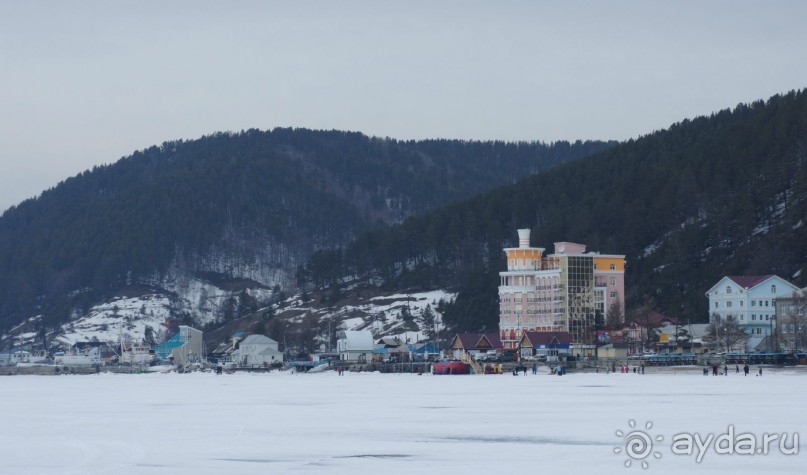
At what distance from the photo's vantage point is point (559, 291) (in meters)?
159

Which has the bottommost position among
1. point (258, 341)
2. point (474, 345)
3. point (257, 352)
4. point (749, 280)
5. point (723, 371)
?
point (723, 371)

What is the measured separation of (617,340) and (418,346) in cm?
3676

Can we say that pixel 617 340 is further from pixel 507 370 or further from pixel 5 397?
pixel 5 397

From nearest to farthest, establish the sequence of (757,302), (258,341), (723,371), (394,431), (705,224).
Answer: (394,431)
(723,371)
(757,302)
(705,224)
(258,341)

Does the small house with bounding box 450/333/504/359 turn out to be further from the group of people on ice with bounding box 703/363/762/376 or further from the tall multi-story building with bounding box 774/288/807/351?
the group of people on ice with bounding box 703/363/762/376

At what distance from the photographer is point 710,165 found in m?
189

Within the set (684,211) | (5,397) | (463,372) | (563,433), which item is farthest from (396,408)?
(684,211)

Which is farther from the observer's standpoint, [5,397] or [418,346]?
[418,346]

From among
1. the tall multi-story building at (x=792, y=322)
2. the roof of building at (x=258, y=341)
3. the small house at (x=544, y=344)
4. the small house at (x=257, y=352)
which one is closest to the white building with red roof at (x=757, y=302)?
the tall multi-story building at (x=792, y=322)

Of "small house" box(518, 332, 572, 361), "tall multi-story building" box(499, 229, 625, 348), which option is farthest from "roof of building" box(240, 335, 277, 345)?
"small house" box(518, 332, 572, 361)

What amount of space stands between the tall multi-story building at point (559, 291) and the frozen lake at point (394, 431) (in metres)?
84.0

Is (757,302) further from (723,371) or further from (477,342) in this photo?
(723,371)

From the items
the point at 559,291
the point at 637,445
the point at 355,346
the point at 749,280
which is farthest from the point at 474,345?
the point at 637,445

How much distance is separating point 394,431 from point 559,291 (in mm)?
114697
